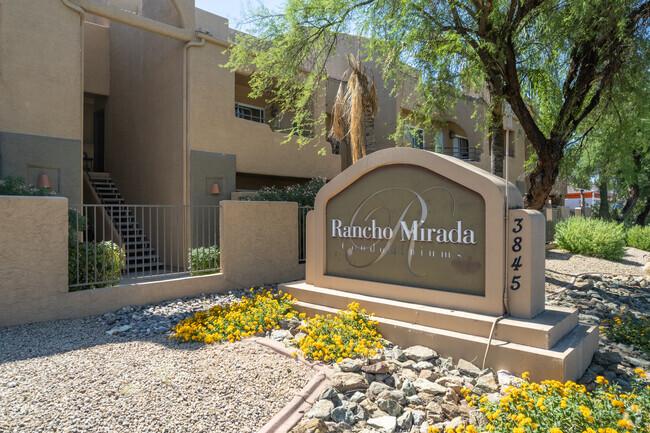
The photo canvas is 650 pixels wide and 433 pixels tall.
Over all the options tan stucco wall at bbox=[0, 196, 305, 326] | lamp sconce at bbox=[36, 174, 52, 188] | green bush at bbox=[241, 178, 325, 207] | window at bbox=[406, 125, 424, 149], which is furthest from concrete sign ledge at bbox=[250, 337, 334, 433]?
window at bbox=[406, 125, 424, 149]

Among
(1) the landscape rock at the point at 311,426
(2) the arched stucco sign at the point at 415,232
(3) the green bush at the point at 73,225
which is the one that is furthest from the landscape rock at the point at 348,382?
(3) the green bush at the point at 73,225

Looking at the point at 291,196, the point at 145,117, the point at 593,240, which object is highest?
the point at 145,117

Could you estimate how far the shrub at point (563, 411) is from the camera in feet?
11.0

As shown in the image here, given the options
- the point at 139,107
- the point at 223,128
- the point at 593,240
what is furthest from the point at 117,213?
the point at 593,240

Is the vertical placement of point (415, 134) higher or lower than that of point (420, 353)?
higher

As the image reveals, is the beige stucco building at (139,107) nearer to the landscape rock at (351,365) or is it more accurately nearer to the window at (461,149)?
the window at (461,149)

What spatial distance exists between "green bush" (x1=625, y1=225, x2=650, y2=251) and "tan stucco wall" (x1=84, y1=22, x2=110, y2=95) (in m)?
23.7

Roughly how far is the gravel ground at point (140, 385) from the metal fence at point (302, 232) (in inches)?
221

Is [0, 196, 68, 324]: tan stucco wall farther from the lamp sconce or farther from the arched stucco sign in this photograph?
the arched stucco sign

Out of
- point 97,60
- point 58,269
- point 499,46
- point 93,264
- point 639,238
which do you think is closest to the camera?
point 58,269

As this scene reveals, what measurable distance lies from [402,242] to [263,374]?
283cm

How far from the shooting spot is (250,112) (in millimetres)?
16625

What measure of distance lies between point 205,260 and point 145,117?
6.43 m

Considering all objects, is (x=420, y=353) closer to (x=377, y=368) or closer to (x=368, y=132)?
(x=377, y=368)
